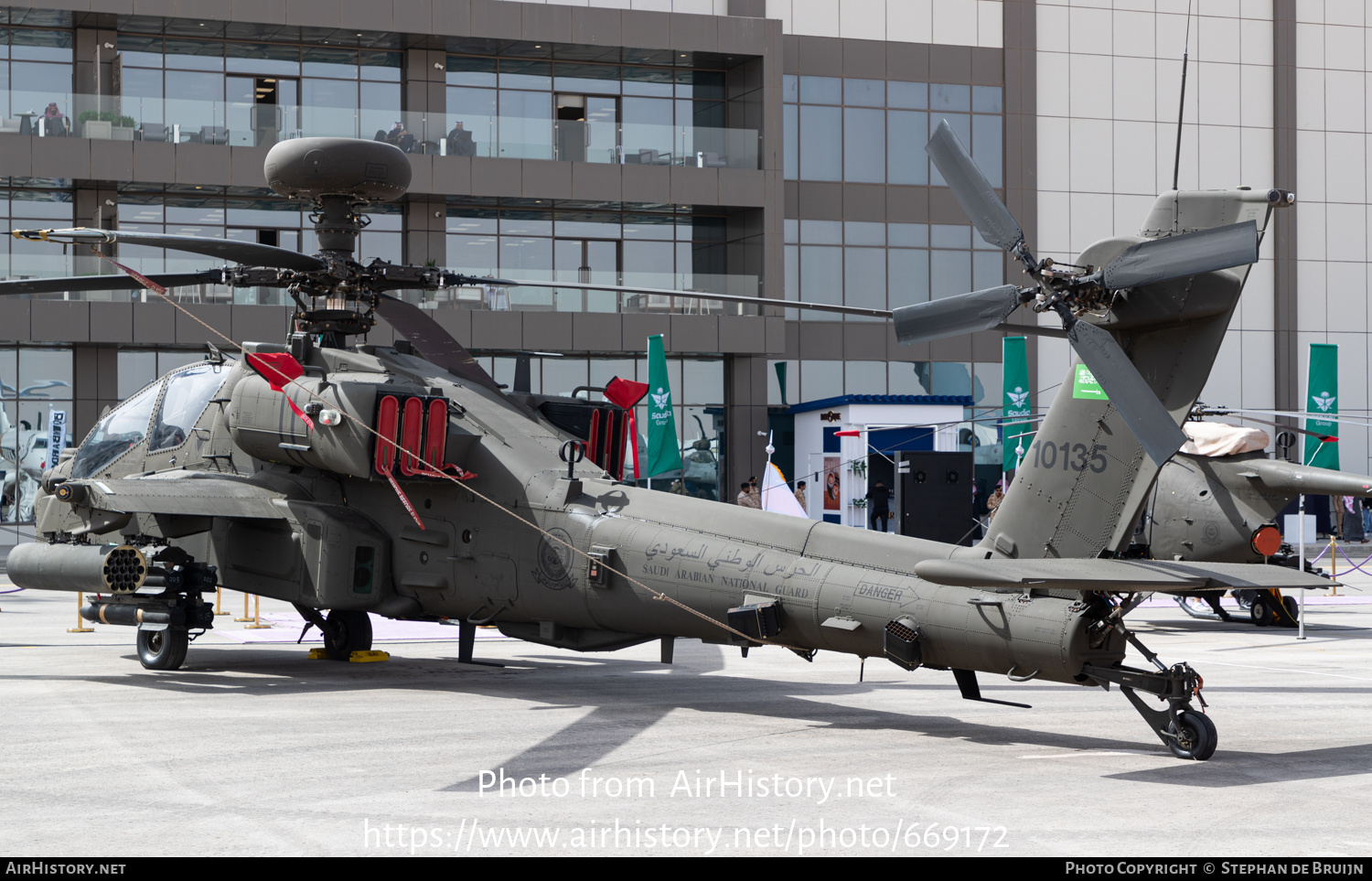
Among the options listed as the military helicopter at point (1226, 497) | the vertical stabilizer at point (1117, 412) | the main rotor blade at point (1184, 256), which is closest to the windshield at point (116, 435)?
the vertical stabilizer at point (1117, 412)

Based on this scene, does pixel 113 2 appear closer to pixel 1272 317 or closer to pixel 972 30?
pixel 972 30

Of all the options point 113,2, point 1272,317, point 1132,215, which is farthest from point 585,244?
point 1272,317

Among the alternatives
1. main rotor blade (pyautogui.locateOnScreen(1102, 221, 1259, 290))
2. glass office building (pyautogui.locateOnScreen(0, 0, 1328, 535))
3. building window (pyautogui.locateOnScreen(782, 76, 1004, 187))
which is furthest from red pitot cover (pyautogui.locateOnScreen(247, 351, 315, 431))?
building window (pyautogui.locateOnScreen(782, 76, 1004, 187))

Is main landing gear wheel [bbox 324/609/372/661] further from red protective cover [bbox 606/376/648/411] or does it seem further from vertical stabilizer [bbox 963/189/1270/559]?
vertical stabilizer [bbox 963/189/1270/559]

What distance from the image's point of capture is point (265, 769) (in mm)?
8703

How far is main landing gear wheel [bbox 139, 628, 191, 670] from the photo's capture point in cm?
1349

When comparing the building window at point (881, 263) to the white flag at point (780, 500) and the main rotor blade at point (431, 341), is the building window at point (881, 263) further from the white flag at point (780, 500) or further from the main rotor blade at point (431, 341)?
the main rotor blade at point (431, 341)

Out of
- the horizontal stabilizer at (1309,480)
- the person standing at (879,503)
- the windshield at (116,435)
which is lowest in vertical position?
the person standing at (879,503)

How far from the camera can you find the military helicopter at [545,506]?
8.85 meters

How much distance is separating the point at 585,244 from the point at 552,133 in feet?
13.1

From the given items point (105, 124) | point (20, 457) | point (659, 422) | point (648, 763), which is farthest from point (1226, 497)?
point (20, 457)

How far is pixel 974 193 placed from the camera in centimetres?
934

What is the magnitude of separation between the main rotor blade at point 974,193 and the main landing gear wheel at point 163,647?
8.76 m

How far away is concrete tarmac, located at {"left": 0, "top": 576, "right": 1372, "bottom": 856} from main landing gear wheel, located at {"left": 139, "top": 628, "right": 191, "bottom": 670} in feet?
0.69
